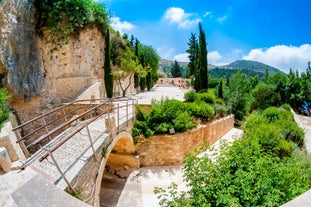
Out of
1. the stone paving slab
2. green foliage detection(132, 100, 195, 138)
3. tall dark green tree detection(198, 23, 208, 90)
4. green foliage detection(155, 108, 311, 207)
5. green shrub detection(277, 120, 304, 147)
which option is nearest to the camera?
the stone paving slab

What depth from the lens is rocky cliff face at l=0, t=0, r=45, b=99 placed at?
9.77 m

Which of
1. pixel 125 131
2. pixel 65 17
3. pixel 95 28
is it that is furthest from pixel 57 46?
pixel 125 131

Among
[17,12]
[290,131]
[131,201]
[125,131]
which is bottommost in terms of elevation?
[131,201]

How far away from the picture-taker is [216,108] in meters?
16.1

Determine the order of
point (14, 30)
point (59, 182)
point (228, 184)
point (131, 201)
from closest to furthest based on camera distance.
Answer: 1. point (59, 182)
2. point (228, 184)
3. point (131, 201)
4. point (14, 30)

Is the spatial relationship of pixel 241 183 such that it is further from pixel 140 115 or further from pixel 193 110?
pixel 193 110

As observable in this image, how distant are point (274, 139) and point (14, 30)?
1429cm

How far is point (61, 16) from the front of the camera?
42.8 feet

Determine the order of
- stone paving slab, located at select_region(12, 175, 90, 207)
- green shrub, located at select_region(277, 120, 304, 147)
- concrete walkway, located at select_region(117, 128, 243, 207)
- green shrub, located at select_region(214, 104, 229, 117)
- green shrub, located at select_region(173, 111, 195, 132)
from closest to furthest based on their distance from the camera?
stone paving slab, located at select_region(12, 175, 90, 207) < concrete walkway, located at select_region(117, 128, 243, 207) < green shrub, located at select_region(277, 120, 304, 147) < green shrub, located at select_region(173, 111, 195, 132) < green shrub, located at select_region(214, 104, 229, 117)

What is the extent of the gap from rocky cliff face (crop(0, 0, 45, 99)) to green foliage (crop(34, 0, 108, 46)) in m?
0.62

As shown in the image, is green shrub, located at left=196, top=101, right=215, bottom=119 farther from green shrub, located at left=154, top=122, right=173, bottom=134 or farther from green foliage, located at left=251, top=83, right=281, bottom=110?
green foliage, located at left=251, top=83, right=281, bottom=110

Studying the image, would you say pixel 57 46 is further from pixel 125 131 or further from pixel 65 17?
pixel 125 131

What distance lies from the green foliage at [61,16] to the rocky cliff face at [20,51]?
24.3 inches

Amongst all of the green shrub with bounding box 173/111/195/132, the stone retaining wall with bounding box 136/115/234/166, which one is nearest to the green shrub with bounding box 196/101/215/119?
the green shrub with bounding box 173/111/195/132
